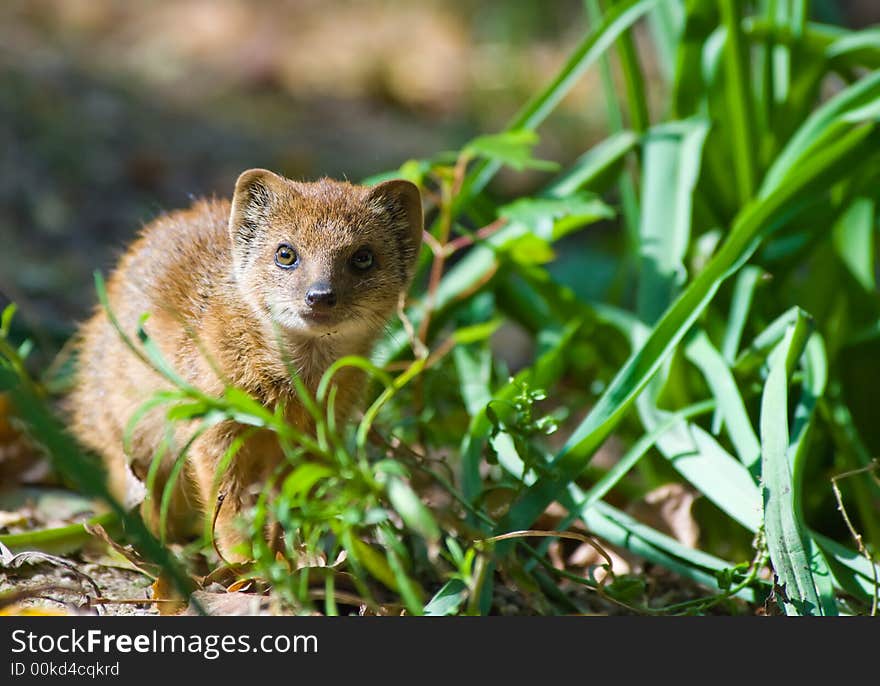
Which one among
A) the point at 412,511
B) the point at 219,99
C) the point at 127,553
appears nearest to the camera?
the point at 412,511

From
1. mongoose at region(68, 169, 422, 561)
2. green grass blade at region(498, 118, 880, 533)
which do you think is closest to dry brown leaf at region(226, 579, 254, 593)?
mongoose at region(68, 169, 422, 561)

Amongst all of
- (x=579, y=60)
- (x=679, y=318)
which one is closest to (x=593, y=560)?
(x=679, y=318)

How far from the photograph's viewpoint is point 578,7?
9352 mm

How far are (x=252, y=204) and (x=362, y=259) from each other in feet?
1.03

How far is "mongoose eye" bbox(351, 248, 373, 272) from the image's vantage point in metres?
2.44

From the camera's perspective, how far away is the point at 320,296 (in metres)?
2.27

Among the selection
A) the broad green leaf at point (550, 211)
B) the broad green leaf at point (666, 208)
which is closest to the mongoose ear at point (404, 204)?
the broad green leaf at point (550, 211)

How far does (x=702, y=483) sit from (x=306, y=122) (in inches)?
186

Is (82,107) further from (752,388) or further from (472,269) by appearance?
(752,388)

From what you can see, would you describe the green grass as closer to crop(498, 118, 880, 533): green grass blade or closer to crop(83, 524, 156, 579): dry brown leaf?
crop(498, 118, 880, 533): green grass blade

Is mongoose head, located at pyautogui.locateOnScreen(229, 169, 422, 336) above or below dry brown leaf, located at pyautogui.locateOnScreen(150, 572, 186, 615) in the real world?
above

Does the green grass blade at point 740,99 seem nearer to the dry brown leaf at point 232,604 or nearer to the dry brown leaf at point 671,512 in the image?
the dry brown leaf at point 671,512

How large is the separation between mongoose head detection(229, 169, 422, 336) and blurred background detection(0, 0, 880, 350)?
771 millimetres

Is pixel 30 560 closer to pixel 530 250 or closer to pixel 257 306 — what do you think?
pixel 257 306
